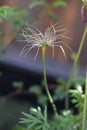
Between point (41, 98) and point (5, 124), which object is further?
point (5, 124)

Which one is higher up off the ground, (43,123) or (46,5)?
(46,5)

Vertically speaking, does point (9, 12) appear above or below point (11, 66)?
above

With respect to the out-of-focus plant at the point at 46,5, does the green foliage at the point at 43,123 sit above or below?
below

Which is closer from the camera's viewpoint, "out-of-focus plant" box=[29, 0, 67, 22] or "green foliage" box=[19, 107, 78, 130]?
"green foliage" box=[19, 107, 78, 130]

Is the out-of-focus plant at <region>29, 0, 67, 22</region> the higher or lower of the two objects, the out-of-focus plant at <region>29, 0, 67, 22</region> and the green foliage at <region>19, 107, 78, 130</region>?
the higher

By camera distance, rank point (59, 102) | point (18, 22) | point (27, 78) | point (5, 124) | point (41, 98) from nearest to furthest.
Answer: point (18, 22) → point (41, 98) → point (5, 124) → point (59, 102) → point (27, 78)

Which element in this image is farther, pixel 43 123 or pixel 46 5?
pixel 46 5

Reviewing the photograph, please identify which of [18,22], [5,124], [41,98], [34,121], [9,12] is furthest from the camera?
[5,124]

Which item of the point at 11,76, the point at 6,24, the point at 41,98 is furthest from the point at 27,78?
the point at 41,98

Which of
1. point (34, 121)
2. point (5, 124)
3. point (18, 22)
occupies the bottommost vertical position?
point (5, 124)

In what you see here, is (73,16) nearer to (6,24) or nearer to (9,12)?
(6,24)

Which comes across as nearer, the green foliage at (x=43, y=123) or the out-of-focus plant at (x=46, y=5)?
the green foliage at (x=43, y=123)
